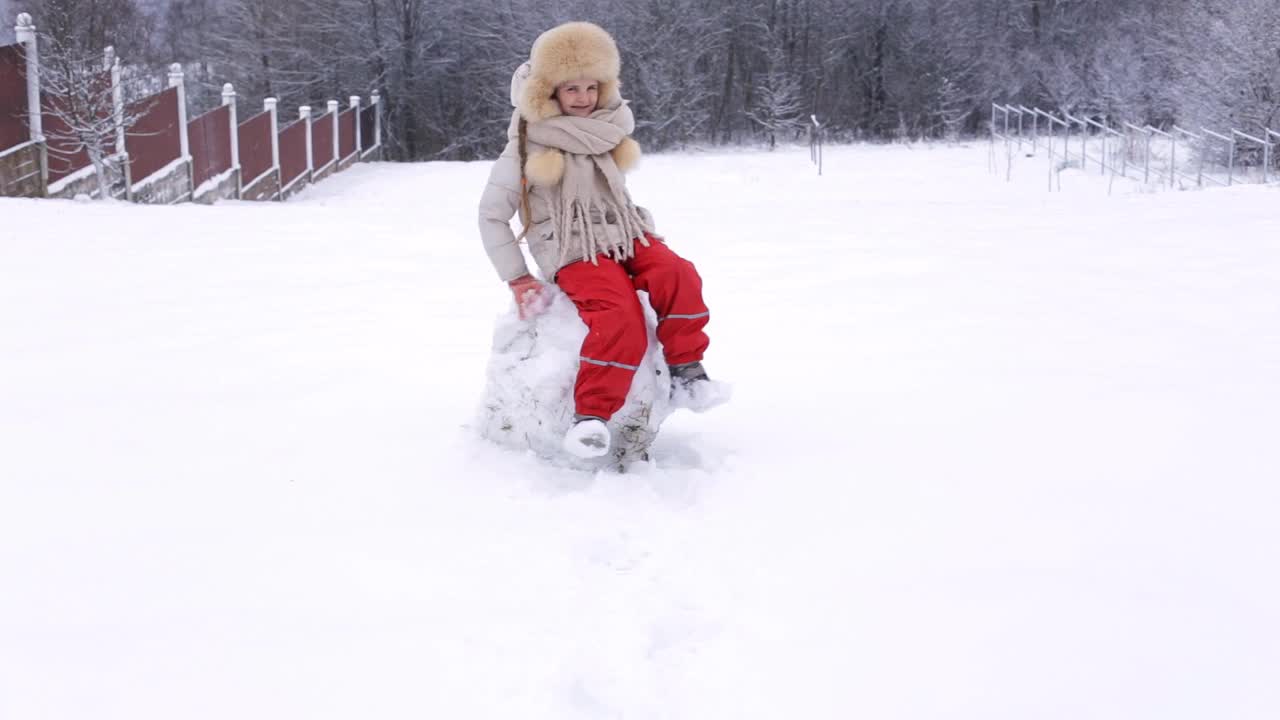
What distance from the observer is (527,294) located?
3.39 meters

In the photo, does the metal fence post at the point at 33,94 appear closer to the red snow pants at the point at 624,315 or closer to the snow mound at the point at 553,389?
the snow mound at the point at 553,389

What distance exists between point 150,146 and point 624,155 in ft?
44.2

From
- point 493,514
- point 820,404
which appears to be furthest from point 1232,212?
point 493,514

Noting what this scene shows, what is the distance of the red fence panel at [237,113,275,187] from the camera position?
18734 millimetres

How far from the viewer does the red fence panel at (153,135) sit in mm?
14570

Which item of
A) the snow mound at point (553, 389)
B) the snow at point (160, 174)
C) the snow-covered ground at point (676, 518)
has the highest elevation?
the snow at point (160, 174)

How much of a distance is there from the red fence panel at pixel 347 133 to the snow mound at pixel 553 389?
2242 cm

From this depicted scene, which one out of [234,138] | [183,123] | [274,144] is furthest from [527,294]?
[274,144]

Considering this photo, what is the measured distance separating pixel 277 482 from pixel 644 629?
1.36 metres

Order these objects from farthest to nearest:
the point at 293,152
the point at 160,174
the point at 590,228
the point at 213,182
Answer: the point at 293,152 → the point at 213,182 → the point at 160,174 → the point at 590,228

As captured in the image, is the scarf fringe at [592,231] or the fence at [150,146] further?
the fence at [150,146]

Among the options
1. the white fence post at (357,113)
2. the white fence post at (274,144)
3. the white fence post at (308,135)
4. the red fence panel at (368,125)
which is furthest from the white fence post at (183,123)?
the red fence panel at (368,125)

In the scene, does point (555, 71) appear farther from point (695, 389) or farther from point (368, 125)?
point (368, 125)

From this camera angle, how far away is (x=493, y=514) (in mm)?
3053
